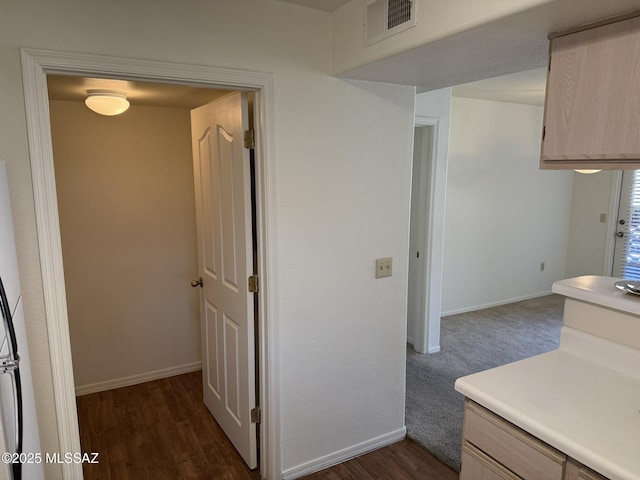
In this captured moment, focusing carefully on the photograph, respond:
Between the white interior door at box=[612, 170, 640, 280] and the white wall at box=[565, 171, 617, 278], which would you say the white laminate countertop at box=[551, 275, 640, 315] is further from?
the white wall at box=[565, 171, 617, 278]

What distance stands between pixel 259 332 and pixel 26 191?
118 centimetres

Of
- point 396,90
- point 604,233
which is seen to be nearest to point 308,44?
point 396,90

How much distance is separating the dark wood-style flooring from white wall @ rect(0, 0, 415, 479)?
0.53ft

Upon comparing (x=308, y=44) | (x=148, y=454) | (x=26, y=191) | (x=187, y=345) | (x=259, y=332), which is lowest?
(x=148, y=454)

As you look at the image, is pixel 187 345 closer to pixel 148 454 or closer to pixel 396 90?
pixel 148 454

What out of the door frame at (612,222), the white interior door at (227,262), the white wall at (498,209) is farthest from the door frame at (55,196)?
the door frame at (612,222)

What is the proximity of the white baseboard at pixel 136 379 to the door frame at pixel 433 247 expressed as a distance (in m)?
1.97

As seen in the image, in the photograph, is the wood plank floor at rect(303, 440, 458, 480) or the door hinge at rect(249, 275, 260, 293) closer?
the door hinge at rect(249, 275, 260, 293)

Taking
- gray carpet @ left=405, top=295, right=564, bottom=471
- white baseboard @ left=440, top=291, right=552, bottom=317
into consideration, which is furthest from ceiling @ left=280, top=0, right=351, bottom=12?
white baseboard @ left=440, top=291, right=552, bottom=317

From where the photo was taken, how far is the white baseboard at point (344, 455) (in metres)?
2.34

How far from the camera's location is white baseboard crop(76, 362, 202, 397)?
320 centimetres

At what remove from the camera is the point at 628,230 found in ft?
16.5

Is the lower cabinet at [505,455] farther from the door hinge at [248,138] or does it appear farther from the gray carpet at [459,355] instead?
the door hinge at [248,138]

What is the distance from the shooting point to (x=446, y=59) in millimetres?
1785
